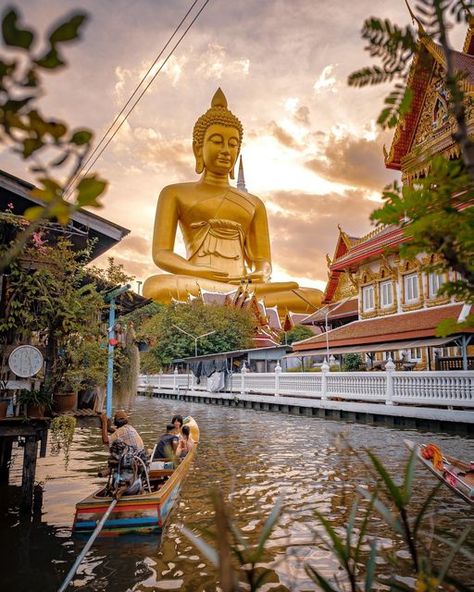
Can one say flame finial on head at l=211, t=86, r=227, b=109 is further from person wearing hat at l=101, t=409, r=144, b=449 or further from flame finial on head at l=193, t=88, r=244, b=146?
person wearing hat at l=101, t=409, r=144, b=449

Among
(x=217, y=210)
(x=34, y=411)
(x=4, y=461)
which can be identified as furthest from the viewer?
(x=217, y=210)

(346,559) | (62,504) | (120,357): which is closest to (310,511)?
(62,504)

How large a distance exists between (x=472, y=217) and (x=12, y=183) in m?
7.53

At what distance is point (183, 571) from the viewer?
5023 millimetres

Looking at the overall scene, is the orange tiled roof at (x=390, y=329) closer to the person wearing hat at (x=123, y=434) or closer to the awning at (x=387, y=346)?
the awning at (x=387, y=346)

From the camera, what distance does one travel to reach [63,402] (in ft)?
22.9

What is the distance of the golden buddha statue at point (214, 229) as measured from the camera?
33500 millimetres

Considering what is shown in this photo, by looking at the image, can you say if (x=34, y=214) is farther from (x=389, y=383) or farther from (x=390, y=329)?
(x=390, y=329)

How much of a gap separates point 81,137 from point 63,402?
635 cm

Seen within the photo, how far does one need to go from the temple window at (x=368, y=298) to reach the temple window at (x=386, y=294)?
637mm

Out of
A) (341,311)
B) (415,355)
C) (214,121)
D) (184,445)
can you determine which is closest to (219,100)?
(214,121)

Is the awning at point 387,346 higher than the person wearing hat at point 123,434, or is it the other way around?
the awning at point 387,346

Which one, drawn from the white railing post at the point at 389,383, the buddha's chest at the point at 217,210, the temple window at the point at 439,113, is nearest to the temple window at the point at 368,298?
the white railing post at the point at 389,383

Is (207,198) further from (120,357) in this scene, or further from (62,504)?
(62,504)
